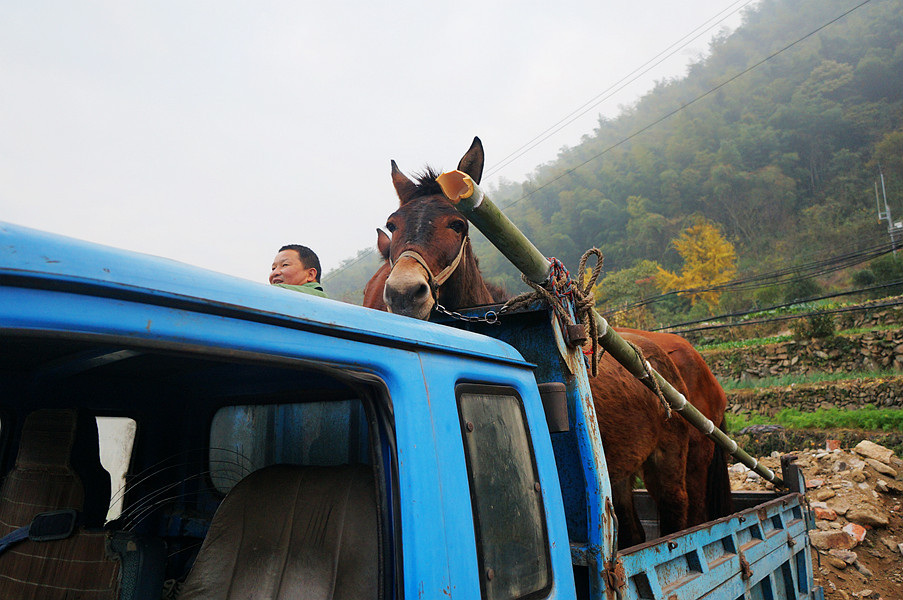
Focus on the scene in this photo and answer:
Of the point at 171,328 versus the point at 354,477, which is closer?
the point at 171,328

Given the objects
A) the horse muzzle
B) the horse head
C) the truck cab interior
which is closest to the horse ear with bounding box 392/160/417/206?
the horse head

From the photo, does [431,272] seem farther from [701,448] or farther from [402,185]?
[701,448]

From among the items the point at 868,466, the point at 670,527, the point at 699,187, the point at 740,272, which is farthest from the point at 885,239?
the point at 670,527

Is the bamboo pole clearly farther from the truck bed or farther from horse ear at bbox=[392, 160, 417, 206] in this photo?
horse ear at bbox=[392, 160, 417, 206]

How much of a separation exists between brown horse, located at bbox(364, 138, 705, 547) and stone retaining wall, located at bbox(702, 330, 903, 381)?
814 inches

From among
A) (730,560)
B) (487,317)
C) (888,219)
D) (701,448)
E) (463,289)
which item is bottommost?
(730,560)

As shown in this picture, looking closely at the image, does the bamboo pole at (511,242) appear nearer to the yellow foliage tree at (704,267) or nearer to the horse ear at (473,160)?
the horse ear at (473,160)

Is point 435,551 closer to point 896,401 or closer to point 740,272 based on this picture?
point 896,401

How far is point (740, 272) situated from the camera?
45.7 metres

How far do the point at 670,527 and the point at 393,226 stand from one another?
286 cm

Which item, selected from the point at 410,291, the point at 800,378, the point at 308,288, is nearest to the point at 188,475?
the point at 308,288

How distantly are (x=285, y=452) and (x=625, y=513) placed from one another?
2668mm

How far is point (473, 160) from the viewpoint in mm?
3209

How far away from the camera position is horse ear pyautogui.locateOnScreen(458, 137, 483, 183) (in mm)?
3158
